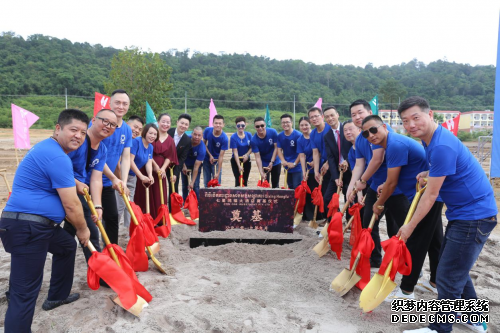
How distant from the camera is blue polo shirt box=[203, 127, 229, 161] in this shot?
7.16 meters

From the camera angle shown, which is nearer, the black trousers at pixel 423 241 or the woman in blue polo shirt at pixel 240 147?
the black trousers at pixel 423 241

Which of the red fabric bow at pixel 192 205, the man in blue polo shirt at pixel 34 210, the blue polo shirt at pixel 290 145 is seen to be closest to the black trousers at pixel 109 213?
the man in blue polo shirt at pixel 34 210

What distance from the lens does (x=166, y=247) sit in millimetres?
4559

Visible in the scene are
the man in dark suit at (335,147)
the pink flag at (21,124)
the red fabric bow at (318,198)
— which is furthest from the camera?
the pink flag at (21,124)

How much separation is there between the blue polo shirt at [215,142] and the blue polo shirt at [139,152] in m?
2.08

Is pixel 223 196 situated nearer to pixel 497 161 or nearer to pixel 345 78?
pixel 497 161

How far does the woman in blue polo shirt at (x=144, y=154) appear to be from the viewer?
4981 mm

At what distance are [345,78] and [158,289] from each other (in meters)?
43.7

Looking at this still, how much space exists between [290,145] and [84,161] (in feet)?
13.6

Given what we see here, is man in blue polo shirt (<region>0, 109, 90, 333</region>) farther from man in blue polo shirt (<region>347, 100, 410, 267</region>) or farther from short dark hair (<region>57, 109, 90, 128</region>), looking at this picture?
man in blue polo shirt (<region>347, 100, 410, 267</region>)

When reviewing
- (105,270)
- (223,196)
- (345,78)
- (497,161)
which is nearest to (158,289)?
(105,270)

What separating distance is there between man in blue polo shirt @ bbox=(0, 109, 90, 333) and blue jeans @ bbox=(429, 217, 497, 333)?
2.59m

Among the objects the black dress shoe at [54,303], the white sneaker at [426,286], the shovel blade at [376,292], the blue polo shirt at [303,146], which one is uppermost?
the blue polo shirt at [303,146]

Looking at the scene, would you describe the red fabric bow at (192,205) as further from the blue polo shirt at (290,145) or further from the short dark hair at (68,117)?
the short dark hair at (68,117)
